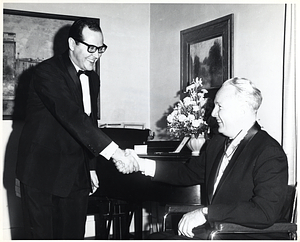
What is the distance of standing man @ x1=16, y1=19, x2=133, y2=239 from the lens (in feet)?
A: 9.05

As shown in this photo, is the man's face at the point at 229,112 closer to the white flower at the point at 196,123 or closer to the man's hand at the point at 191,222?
the man's hand at the point at 191,222

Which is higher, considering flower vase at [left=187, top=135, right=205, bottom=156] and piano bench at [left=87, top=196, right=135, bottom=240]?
flower vase at [left=187, top=135, right=205, bottom=156]

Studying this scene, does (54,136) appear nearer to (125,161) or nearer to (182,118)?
(125,161)

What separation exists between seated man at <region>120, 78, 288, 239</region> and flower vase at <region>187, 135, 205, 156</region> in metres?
1.03

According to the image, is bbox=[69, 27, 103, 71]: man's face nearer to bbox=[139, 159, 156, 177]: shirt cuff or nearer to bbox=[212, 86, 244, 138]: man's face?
bbox=[139, 159, 156, 177]: shirt cuff

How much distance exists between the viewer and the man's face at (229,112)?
8.25 ft

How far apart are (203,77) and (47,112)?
90.4 inches

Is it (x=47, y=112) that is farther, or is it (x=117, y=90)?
(x=117, y=90)

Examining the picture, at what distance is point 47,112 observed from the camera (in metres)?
2.83

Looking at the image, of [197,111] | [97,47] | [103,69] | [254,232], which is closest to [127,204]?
[197,111]

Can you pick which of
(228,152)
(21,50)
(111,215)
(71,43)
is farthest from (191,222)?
(21,50)

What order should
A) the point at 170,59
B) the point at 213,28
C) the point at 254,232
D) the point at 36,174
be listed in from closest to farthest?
the point at 254,232
the point at 36,174
the point at 213,28
the point at 170,59

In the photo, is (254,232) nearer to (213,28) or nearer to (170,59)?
(213,28)

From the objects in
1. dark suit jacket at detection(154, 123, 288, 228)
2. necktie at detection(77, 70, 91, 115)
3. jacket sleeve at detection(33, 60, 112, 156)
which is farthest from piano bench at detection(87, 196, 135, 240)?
dark suit jacket at detection(154, 123, 288, 228)
